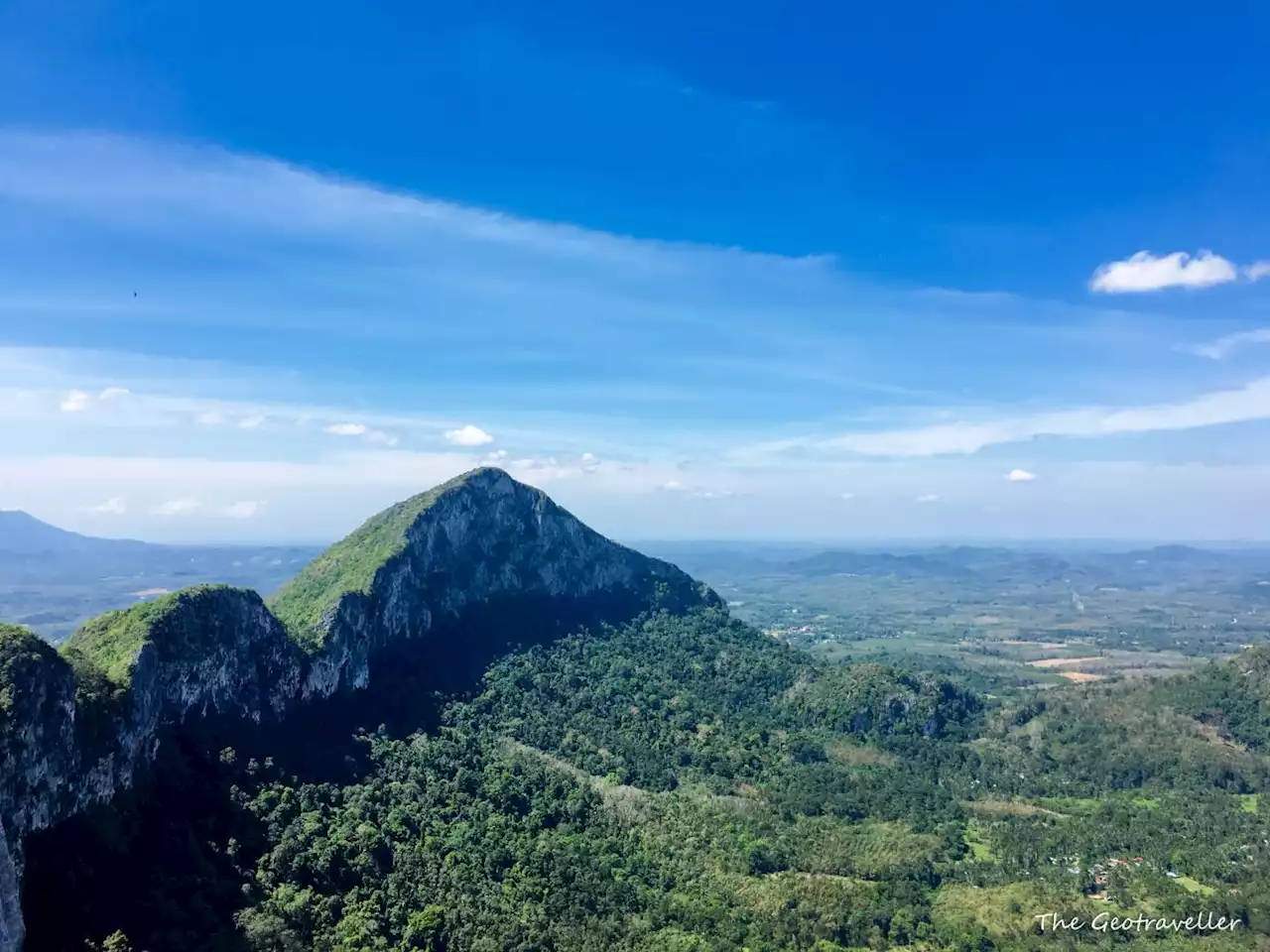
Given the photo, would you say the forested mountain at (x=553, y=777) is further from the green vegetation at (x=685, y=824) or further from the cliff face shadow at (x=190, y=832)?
the green vegetation at (x=685, y=824)

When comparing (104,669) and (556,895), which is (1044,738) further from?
(104,669)

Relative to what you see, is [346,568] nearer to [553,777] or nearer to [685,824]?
[553,777]

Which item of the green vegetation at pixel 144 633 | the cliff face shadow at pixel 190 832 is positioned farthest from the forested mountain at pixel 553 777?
the green vegetation at pixel 144 633

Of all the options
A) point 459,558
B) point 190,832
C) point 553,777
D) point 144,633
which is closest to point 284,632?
point 144,633

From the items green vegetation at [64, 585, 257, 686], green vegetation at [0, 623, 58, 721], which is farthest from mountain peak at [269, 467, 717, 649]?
green vegetation at [0, 623, 58, 721]

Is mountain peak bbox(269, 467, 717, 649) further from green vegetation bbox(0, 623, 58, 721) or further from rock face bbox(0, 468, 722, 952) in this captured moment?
green vegetation bbox(0, 623, 58, 721)

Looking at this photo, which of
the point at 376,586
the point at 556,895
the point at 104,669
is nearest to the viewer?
the point at 104,669

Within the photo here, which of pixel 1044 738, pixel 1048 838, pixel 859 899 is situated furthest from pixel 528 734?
pixel 1044 738
